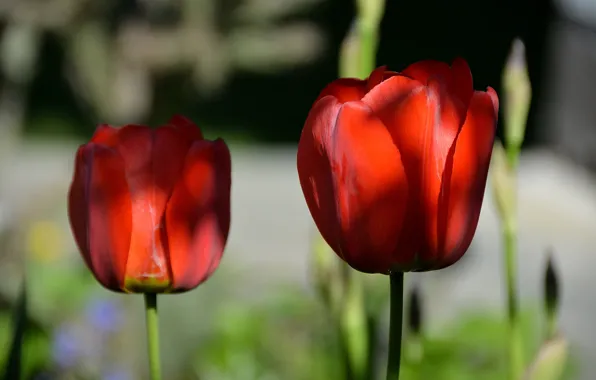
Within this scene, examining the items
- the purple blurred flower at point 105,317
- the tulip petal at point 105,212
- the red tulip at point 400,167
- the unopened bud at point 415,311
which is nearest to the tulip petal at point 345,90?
the red tulip at point 400,167

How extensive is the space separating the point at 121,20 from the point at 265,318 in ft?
2.33

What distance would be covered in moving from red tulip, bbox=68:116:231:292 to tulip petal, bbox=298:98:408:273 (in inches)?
3.0

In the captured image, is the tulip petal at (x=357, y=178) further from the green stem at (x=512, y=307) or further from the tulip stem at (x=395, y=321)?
the green stem at (x=512, y=307)

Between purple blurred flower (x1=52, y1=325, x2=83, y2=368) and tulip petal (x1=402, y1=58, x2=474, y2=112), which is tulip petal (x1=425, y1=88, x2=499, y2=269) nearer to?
tulip petal (x1=402, y1=58, x2=474, y2=112)

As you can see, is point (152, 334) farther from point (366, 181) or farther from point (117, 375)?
point (117, 375)

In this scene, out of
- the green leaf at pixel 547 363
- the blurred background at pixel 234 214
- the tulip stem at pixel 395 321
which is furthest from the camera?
the blurred background at pixel 234 214

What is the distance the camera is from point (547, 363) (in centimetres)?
62

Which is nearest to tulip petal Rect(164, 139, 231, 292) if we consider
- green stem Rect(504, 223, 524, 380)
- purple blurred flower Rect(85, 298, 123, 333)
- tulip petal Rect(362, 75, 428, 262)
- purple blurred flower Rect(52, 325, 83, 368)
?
tulip petal Rect(362, 75, 428, 262)

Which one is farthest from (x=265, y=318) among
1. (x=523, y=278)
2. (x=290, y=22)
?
(x=523, y=278)

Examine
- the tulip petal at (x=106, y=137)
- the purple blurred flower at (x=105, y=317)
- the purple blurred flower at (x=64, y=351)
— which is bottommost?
the purple blurred flower at (x=64, y=351)

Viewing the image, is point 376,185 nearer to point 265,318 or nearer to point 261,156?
point 265,318

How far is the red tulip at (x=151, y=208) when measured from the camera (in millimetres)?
549

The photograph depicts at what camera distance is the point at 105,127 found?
59cm

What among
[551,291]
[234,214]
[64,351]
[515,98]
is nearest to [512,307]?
[551,291]
